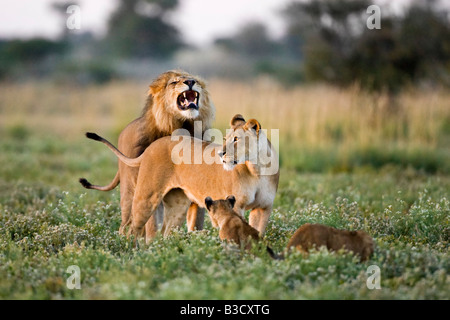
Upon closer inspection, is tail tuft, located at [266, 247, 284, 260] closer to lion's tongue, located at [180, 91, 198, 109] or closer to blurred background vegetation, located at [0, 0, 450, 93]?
lion's tongue, located at [180, 91, 198, 109]

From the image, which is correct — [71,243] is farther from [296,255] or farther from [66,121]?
[66,121]

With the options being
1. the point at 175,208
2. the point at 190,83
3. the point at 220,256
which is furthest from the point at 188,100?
the point at 220,256

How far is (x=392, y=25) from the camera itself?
19.8 meters

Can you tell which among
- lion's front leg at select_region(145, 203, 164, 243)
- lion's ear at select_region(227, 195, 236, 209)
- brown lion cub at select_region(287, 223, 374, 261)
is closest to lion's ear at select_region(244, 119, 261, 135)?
lion's ear at select_region(227, 195, 236, 209)

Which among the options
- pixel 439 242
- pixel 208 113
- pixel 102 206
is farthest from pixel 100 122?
pixel 439 242

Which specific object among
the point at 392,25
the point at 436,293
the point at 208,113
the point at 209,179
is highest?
the point at 392,25

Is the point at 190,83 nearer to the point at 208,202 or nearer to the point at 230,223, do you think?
the point at 208,202

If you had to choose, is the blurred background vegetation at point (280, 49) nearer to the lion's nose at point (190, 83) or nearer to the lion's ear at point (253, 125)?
the lion's nose at point (190, 83)

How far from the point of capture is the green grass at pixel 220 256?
427 cm

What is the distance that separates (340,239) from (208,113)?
1840mm

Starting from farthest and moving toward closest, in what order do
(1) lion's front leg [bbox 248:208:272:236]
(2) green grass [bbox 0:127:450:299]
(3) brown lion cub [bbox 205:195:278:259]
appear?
(1) lion's front leg [bbox 248:208:272:236] < (3) brown lion cub [bbox 205:195:278:259] < (2) green grass [bbox 0:127:450:299]

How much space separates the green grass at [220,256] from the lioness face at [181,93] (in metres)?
1.04

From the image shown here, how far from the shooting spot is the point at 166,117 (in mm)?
5996

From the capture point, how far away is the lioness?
5.20 m
